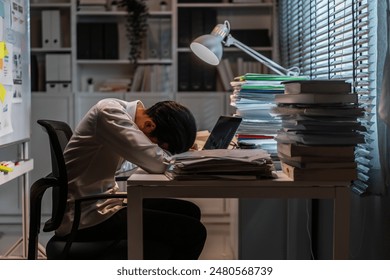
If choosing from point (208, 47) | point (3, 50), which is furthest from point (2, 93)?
point (208, 47)

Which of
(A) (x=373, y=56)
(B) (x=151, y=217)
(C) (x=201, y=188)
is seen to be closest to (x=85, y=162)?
(B) (x=151, y=217)

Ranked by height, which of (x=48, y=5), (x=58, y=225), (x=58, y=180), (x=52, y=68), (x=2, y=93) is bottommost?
(x=58, y=225)

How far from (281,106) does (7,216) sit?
9.98 ft

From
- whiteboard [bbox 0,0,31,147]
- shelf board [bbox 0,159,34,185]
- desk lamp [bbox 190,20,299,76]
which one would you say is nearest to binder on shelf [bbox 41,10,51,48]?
whiteboard [bbox 0,0,31,147]

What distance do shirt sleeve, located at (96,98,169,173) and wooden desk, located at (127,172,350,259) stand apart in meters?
0.18

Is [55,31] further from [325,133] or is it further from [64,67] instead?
[325,133]

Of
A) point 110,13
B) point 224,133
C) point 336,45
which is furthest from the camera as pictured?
point 110,13

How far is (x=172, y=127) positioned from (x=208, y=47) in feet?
2.46

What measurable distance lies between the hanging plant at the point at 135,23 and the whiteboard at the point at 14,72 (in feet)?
3.80

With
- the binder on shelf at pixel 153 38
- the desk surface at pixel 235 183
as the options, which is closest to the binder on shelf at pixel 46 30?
the binder on shelf at pixel 153 38

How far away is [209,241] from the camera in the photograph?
3.85m

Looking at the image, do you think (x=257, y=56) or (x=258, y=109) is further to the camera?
(x=257, y=56)

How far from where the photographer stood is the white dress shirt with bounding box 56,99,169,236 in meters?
1.77

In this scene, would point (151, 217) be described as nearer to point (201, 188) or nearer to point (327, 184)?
point (201, 188)
